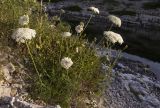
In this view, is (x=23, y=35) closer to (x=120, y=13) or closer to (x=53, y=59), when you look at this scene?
(x=53, y=59)

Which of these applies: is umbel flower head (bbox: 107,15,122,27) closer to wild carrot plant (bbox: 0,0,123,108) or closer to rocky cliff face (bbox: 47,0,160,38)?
wild carrot plant (bbox: 0,0,123,108)

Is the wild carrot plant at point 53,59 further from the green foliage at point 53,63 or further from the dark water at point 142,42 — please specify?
the dark water at point 142,42

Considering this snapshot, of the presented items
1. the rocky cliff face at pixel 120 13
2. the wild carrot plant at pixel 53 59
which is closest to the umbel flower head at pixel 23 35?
the wild carrot plant at pixel 53 59

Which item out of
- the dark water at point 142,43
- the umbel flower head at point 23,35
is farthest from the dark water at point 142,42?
the umbel flower head at point 23,35

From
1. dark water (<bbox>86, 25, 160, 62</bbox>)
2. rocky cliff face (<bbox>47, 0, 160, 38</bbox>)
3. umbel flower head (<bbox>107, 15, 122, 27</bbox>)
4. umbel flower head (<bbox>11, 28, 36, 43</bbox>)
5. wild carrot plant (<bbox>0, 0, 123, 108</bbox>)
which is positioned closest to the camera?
umbel flower head (<bbox>11, 28, 36, 43</bbox>)

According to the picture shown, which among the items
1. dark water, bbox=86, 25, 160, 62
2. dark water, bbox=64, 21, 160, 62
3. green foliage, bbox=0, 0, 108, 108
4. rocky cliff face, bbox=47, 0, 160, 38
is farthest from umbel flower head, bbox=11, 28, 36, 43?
rocky cliff face, bbox=47, 0, 160, 38

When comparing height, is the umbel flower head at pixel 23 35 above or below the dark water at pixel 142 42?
above

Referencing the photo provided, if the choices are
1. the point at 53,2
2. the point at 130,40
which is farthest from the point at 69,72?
the point at 53,2

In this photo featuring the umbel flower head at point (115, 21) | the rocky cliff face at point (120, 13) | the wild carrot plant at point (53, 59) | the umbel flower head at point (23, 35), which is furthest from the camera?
the rocky cliff face at point (120, 13)

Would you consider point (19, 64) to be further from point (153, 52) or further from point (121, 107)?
point (153, 52)

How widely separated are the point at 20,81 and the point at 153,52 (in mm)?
20438

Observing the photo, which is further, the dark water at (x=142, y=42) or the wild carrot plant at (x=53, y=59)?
the dark water at (x=142, y=42)

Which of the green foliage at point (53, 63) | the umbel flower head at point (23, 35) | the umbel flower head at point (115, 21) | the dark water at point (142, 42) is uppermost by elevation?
the umbel flower head at point (23, 35)

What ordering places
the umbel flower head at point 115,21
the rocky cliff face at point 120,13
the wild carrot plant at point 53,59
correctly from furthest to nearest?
the rocky cliff face at point 120,13
the umbel flower head at point 115,21
the wild carrot plant at point 53,59
